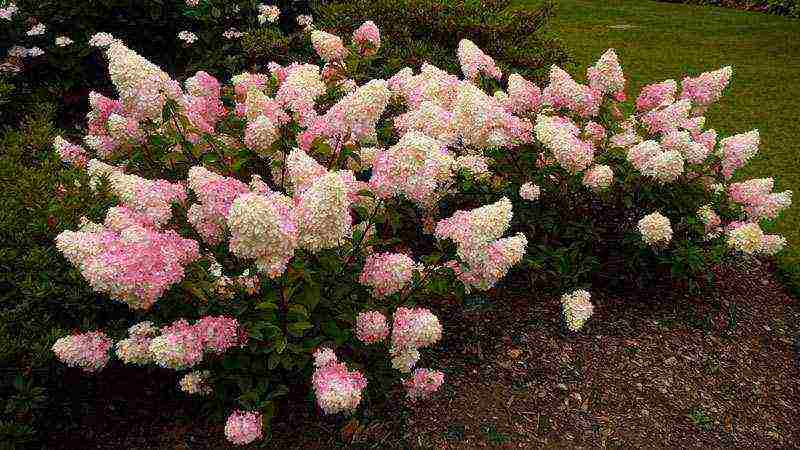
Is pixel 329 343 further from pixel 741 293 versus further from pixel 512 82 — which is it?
pixel 741 293

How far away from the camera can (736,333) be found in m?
4.18

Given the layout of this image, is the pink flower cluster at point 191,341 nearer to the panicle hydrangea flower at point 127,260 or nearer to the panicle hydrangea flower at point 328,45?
the panicle hydrangea flower at point 127,260

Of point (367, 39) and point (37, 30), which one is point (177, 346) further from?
point (37, 30)

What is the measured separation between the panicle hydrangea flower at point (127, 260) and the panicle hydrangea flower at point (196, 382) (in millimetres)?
440

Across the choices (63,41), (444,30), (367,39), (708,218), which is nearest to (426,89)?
(367,39)

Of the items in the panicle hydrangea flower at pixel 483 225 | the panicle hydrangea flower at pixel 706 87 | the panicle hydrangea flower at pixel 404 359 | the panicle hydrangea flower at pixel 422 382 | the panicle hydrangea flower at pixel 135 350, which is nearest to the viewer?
the panicle hydrangea flower at pixel 135 350

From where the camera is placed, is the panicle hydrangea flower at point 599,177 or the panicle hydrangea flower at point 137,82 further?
the panicle hydrangea flower at point 599,177

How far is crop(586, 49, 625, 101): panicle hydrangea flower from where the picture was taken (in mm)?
4426

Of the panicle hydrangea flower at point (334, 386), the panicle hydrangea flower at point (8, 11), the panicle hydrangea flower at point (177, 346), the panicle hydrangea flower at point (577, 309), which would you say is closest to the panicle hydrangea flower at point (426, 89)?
the panicle hydrangea flower at point (577, 309)

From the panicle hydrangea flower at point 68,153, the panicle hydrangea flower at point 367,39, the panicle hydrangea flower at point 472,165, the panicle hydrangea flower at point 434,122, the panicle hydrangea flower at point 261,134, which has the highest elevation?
the panicle hydrangea flower at point 434,122

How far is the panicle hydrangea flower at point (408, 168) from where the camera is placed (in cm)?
256

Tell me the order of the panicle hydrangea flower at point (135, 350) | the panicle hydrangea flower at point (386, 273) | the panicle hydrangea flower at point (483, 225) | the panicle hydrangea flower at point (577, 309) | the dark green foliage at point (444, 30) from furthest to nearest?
the dark green foliage at point (444, 30), the panicle hydrangea flower at point (577, 309), the panicle hydrangea flower at point (386, 273), the panicle hydrangea flower at point (483, 225), the panicle hydrangea flower at point (135, 350)

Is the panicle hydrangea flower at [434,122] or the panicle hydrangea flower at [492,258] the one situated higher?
the panicle hydrangea flower at [434,122]

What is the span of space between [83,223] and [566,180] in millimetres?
2582
